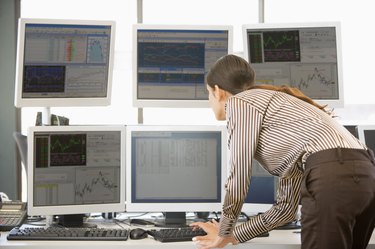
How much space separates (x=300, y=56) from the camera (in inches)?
106

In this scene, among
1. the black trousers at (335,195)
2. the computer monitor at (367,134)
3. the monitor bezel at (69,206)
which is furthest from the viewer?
the computer monitor at (367,134)

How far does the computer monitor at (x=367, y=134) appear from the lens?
2.67 meters

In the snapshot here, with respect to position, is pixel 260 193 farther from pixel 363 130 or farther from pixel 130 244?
pixel 130 244

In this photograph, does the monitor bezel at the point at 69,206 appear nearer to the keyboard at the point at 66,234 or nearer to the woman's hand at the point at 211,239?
the keyboard at the point at 66,234

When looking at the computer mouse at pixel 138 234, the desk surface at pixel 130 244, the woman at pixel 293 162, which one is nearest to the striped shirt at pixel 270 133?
the woman at pixel 293 162

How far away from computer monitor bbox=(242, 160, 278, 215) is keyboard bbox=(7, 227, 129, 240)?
1.94ft

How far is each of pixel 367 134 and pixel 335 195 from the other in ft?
3.09

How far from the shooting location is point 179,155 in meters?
2.58

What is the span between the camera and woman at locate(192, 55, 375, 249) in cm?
185

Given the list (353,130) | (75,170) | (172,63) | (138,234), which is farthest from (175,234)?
(353,130)

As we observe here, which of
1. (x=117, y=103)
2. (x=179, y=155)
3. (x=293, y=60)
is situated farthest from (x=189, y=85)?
(x=117, y=103)

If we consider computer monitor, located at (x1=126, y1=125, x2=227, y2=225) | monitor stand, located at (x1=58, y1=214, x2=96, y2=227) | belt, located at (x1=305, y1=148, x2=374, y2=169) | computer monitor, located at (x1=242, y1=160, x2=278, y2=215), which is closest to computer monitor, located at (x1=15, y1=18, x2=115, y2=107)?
computer monitor, located at (x1=126, y1=125, x2=227, y2=225)

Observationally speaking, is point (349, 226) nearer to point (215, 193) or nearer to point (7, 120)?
point (215, 193)

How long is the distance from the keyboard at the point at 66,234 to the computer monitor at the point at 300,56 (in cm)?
97
